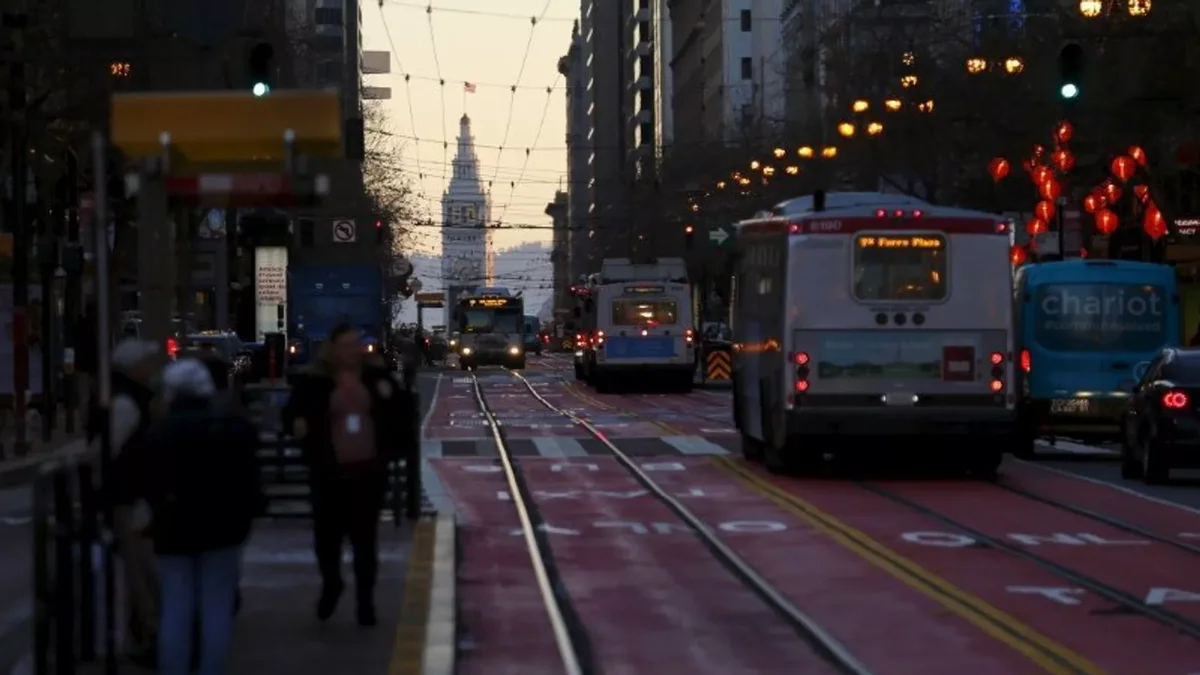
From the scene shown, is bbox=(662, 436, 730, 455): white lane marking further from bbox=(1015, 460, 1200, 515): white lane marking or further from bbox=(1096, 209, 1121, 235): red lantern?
bbox=(1096, 209, 1121, 235): red lantern

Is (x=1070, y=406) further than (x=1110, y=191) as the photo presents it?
No

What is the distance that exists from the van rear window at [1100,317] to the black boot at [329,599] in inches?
784

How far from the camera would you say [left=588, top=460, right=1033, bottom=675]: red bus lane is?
1331 centimetres

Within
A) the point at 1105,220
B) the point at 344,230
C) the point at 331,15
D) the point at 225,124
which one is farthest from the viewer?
the point at 331,15

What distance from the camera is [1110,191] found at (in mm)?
54656

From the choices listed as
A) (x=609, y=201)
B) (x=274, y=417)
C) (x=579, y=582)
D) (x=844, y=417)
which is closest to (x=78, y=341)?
(x=844, y=417)

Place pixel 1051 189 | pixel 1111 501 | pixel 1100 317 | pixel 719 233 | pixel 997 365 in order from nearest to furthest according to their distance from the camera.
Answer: pixel 1111 501 → pixel 997 365 → pixel 1100 317 → pixel 1051 189 → pixel 719 233

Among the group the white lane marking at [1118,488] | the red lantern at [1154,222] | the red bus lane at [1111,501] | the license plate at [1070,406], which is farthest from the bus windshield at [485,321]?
the red bus lane at [1111,501]

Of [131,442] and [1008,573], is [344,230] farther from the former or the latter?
[131,442]

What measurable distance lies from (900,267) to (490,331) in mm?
75713

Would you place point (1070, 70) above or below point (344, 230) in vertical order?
above

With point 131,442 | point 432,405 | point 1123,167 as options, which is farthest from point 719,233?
point 131,442

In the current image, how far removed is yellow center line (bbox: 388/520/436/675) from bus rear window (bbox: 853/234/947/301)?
28.7 ft

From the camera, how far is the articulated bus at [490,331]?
101 metres
